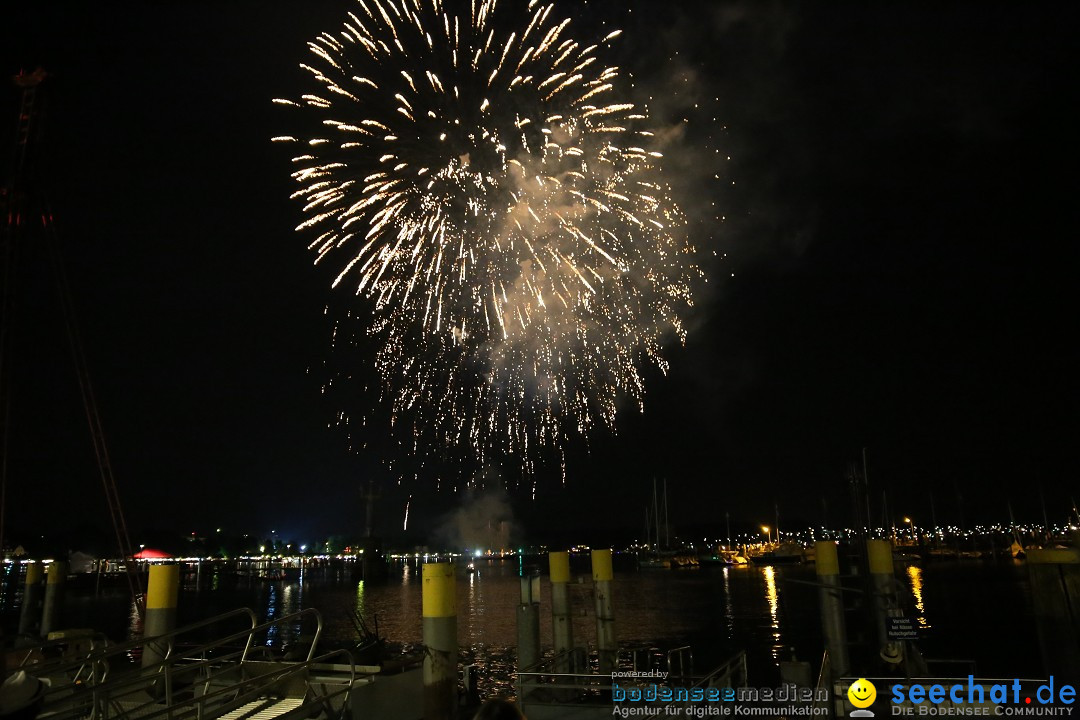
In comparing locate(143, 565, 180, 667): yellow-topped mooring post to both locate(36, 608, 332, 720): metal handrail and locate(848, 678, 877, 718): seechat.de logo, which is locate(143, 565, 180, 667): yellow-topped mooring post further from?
locate(848, 678, 877, 718): seechat.de logo

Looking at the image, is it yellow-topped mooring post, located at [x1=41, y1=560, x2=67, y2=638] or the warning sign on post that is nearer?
the warning sign on post

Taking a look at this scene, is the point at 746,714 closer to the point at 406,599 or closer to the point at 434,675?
the point at 434,675

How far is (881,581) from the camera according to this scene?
1994 cm

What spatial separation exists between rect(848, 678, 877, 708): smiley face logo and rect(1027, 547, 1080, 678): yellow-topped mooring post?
391cm

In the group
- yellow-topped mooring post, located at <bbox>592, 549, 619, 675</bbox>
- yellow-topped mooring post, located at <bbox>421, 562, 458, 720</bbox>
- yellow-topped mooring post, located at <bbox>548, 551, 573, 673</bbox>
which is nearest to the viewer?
yellow-topped mooring post, located at <bbox>421, 562, 458, 720</bbox>

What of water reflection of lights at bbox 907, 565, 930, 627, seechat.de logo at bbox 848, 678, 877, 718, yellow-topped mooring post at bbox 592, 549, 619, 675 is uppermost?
yellow-topped mooring post at bbox 592, 549, 619, 675

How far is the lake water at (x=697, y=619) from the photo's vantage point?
36.5 metres

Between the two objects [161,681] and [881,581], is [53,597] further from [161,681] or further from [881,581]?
[881,581]

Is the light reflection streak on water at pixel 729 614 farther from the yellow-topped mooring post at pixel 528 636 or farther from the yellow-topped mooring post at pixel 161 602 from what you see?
the yellow-topped mooring post at pixel 161 602

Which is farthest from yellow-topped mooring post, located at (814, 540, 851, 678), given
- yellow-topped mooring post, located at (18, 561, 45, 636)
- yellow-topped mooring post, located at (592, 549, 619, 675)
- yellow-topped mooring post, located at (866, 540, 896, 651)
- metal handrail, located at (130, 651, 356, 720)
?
yellow-topped mooring post, located at (18, 561, 45, 636)

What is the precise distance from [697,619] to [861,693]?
145 ft

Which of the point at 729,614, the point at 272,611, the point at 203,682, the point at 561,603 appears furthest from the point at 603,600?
the point at 272,611

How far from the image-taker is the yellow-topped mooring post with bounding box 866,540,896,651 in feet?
64.7

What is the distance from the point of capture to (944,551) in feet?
553
